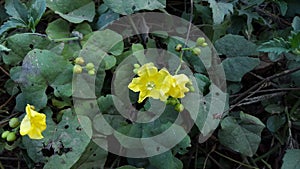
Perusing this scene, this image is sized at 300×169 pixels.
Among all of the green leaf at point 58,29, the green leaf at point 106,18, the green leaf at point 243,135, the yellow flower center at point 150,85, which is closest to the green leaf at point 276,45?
the green leaf at point 243,135

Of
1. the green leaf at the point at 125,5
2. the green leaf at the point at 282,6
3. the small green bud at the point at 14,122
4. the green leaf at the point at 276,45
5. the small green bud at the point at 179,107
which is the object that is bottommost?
the small green bud at the point at 14,122

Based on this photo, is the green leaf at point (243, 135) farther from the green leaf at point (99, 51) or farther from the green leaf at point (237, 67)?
the green leaf at point (99, 51)

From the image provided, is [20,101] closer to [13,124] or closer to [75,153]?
[13,124]

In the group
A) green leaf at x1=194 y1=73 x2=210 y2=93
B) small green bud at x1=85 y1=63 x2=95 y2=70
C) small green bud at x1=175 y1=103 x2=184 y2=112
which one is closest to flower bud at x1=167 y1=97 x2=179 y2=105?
small green bud at x1=175 y1=103 x2=184 y2=112

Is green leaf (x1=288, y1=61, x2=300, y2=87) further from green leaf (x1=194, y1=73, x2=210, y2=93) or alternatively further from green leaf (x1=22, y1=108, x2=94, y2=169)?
green leaf (x1=22, y1=108, x2=94, y2=169)

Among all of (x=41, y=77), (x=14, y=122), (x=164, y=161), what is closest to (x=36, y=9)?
(x=41, y=77)

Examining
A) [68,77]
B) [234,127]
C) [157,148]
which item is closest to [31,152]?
[68,77]

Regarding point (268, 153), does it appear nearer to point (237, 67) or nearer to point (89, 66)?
point (237, 67)
